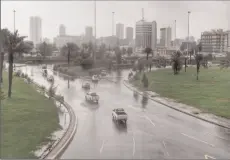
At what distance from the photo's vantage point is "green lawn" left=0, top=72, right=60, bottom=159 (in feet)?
43.3

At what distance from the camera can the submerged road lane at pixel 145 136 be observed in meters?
13.0

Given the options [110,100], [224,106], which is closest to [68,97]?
[110,100]

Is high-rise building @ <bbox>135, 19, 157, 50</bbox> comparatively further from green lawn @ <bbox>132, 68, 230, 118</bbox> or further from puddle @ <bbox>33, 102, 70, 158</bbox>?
puddle @ <bbox>33, 102, 70, 158</bbox>

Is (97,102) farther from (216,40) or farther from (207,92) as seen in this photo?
(216,40)

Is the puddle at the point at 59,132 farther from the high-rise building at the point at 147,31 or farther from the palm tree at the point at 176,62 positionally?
the palm tree at the point at 176,62

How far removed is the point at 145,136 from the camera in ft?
50.0

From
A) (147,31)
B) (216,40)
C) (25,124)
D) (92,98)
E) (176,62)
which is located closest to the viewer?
(25,124)

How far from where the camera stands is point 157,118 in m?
18.8

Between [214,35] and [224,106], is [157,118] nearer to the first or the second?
[224,106]

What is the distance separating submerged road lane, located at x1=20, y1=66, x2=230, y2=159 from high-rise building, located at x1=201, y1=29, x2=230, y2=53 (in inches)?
218

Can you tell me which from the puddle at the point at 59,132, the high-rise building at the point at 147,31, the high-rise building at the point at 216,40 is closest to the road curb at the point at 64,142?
the puddle at the point at 59,132

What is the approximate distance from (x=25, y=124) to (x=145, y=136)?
622cm

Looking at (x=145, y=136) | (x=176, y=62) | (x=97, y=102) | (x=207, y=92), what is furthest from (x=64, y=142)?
(x=176, y=62)

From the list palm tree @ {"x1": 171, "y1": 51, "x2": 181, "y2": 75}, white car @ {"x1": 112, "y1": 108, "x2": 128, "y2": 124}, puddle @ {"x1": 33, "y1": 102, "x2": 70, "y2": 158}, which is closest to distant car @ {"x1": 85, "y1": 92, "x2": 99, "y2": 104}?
puddle @ {"x1": 33, "y1": 102, "x2": 70, "y2": 158}
